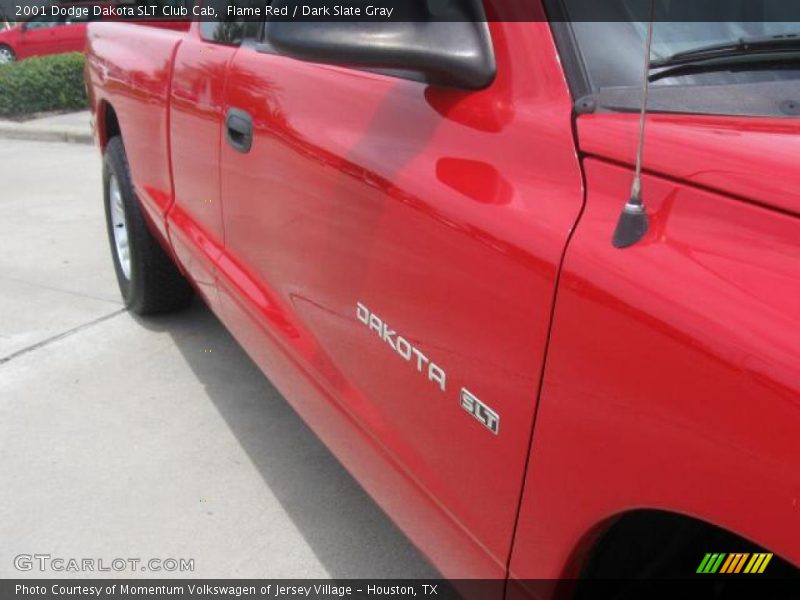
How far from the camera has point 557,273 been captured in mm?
1196

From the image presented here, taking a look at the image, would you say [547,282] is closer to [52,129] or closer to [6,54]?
[52,129]

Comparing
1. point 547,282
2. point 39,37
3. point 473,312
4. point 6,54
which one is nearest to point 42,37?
point 39,37

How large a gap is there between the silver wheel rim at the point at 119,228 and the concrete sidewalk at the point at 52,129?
213 inches

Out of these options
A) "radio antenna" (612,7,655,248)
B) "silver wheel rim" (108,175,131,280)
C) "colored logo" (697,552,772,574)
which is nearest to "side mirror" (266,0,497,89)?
"radio antenna" (612,7,655,248)

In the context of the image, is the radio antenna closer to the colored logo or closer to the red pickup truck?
the red pickup truck

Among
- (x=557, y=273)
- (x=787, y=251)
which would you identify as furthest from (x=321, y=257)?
(x=787, y=251)

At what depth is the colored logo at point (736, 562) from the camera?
125 centimetres

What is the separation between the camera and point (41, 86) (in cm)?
1093

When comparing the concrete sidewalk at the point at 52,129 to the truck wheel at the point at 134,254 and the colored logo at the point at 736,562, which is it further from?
Answer: the colored logo at the point at 736,562

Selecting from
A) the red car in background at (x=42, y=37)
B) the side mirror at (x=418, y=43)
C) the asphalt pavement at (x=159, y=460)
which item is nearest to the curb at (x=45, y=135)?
the asphalt pavement at (x=159, y=460)

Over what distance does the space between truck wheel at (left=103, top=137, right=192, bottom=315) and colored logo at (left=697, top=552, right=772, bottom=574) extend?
2.77 metres

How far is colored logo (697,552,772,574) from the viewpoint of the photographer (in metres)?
1.25

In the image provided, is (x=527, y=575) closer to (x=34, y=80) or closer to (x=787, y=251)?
(x=787, y=251)

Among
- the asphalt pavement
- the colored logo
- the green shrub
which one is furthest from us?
the green shrub
